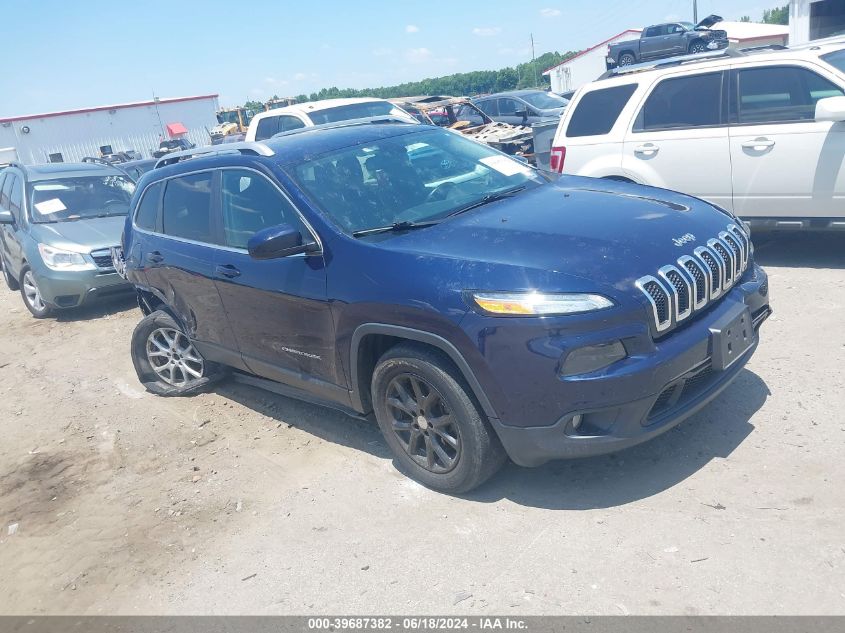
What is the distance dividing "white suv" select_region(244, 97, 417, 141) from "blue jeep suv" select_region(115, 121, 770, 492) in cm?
579

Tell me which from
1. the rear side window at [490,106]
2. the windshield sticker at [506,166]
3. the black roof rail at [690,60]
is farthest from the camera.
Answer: the rear side window at [490,106]

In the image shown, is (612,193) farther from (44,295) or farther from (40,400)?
(44,295)

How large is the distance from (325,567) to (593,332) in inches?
65.8

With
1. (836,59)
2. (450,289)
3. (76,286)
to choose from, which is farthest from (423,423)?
(76,286)

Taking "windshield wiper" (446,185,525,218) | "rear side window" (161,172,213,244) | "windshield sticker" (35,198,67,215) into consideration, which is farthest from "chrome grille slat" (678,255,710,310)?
"windshield sticker" (35,198,67,215)

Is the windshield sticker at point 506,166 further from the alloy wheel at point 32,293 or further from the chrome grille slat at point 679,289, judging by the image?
the alloy wheel at point 32,293

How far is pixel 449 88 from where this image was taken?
237 feet

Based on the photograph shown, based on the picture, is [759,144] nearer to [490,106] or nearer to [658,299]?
[658,299]

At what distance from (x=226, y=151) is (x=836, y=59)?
16.9ft

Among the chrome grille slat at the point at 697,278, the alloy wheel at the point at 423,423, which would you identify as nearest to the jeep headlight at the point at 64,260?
the alloy wheel at the point at 423,423

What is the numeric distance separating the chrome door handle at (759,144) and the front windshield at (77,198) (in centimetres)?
721

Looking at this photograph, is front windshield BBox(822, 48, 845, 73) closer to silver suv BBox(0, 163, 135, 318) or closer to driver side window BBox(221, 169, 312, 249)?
driver side window BBox(221, 169, 312, 249)

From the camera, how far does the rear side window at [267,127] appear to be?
1139 cm

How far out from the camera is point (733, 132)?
6.64 m
